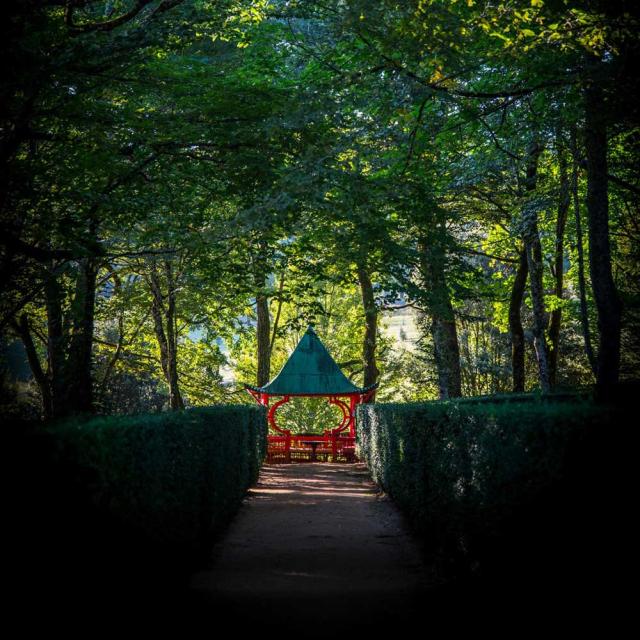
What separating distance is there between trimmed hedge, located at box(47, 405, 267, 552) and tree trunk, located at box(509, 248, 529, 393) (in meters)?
13.9

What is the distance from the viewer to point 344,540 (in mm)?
8625

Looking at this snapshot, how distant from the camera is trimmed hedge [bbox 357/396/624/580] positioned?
3.88m

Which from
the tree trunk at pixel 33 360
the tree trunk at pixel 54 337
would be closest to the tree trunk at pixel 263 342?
the tree trunk at pixel 33 360

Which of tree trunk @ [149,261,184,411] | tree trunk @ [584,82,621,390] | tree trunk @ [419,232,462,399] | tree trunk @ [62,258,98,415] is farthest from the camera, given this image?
tree trunk @ [149,261,184,411]

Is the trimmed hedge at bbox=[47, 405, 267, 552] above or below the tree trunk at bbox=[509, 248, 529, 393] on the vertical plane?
below

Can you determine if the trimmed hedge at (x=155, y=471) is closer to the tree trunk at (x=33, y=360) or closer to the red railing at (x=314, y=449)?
the tree trunk at (x=33, y=360)

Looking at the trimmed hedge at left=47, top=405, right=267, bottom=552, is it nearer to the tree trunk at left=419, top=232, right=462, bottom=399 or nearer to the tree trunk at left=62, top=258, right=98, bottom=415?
the tree trunk at left=62, top=258, right=98, bottom=415

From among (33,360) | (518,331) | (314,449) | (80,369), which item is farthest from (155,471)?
(314,449)

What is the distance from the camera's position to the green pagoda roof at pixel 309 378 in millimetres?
23703

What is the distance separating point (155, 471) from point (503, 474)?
2.75 meters

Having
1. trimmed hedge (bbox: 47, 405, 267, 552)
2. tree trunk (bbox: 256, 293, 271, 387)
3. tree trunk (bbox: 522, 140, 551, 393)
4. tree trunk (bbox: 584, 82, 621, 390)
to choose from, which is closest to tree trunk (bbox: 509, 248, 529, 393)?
tree trunk (bbox: 522, 140, 551, 393)

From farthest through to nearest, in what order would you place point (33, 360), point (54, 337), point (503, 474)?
point (33, 360) < point (54, 337) < point (503, 474)

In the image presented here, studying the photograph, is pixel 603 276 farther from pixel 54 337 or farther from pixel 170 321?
pixel 54 337

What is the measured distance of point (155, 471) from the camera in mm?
5152
